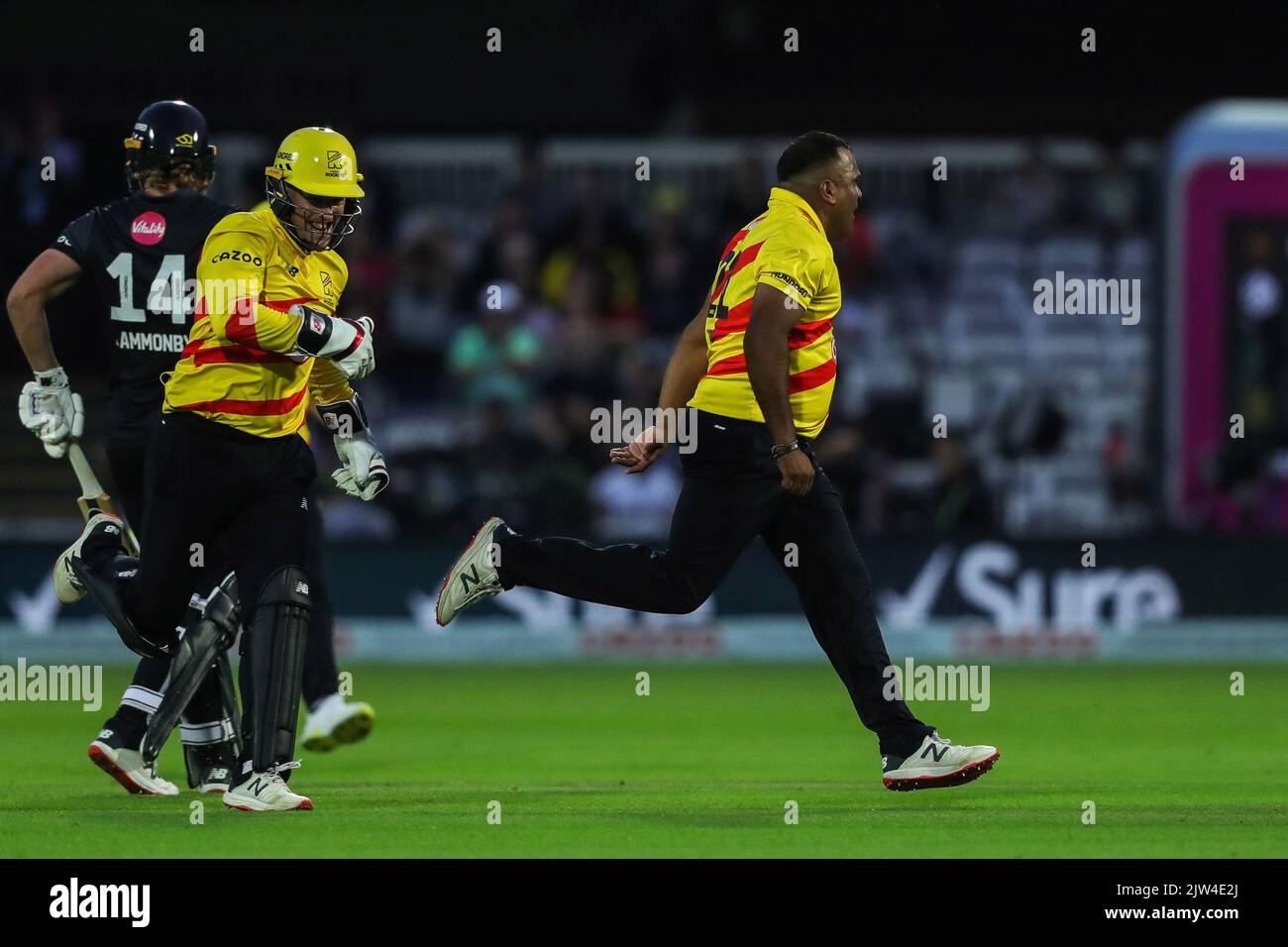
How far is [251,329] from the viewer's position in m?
8.07

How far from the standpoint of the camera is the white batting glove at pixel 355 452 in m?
8.98

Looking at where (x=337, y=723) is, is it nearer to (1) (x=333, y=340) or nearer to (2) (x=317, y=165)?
(1) (x=333, y=340)

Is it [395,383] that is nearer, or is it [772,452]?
[772,452]

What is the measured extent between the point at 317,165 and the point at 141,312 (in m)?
1.16

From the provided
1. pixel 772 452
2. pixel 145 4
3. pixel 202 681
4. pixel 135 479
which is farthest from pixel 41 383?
pixel 145 4

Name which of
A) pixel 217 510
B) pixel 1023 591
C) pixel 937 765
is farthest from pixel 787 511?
pixel 1023 591

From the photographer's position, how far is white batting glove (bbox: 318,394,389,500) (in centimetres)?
898

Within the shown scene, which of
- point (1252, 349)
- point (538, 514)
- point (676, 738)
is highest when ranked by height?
point (1252, 349)

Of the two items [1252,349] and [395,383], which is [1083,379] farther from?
[395,383]

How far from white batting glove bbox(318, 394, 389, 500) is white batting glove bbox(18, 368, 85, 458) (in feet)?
3.41

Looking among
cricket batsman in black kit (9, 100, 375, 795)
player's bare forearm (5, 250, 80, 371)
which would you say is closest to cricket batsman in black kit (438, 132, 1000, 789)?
cricket batsman in black kit (9, 100, 375, 795)

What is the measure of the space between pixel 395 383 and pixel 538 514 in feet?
10.4

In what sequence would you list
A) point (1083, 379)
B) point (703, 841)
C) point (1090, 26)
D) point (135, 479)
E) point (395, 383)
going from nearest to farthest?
1. point (703, 841)
2. point (135, 479)
3. point (395, 383)
4. point (1083, 379)
5. point (1090, 26)

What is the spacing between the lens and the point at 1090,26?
78.6ft
